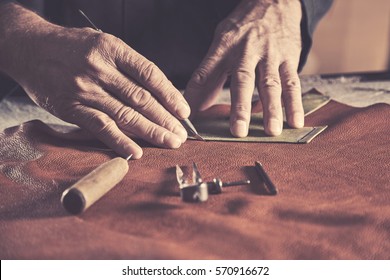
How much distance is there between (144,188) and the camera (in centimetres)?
86

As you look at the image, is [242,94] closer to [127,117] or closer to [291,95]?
[291,95]

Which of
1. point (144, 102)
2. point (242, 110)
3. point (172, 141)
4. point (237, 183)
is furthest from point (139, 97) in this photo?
point (237, 183)

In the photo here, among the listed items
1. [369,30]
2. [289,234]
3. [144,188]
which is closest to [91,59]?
[144,188]

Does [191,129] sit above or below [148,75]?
below

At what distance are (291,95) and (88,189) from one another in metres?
0.63

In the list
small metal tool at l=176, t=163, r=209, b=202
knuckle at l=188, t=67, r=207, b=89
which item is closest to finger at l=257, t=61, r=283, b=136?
knuckle at l=188, t=67, r=207, b=89

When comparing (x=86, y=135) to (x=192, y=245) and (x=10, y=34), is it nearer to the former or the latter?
(x=10, y=34)

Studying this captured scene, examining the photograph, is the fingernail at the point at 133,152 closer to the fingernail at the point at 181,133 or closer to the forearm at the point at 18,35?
the fingernail at the point at 181,133

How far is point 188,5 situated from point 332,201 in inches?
39.1

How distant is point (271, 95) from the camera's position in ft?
3.97

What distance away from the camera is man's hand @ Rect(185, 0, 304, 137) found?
1.19 metres

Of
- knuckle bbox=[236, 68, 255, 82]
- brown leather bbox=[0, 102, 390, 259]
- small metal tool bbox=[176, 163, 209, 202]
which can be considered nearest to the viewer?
brown leather bbox=[0, 102, 390, 259]

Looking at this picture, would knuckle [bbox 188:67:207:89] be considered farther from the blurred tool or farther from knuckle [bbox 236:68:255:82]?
the blurred tool
